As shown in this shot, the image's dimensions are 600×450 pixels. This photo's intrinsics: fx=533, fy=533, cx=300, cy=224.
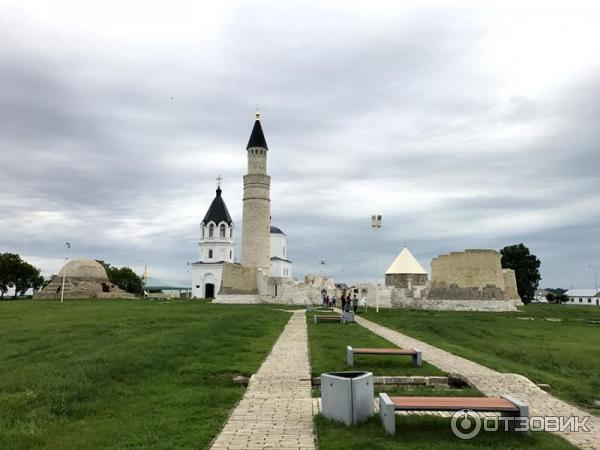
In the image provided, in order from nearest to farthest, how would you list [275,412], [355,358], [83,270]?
[275,412] → [355,358] → [83,270]

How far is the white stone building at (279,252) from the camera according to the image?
3150 inches

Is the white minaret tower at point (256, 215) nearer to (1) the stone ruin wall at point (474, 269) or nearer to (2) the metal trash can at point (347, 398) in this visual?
(1) the stone ruin wall at point (474, 269)

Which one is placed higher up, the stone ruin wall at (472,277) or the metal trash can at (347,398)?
the stone ruin wall at (472,277)

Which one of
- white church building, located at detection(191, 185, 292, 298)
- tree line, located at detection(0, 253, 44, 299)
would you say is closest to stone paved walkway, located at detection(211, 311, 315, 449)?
white church building, located at detection(191, 185, 292, 298)

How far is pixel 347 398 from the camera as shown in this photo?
22.7 ft

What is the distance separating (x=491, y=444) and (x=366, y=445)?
1.50 meters

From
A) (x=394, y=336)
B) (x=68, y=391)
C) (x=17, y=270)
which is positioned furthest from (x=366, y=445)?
(x=17, y=270)

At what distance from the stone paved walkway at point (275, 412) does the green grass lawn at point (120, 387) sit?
26 cm

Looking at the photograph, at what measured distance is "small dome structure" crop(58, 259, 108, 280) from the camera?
194 feet

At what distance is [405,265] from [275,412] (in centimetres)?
4397

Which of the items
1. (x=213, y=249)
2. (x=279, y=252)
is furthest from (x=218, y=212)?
(x=279, y=252)

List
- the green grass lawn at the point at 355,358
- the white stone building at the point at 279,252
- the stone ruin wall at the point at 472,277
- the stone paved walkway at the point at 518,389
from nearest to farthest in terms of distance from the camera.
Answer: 1. the stone paved walkway at the point at 518,389
2. the green grass lawn at the point at 355,358
3. the stone ruin wall at the point at 472,277
4. the white stone building at the point at 279,252

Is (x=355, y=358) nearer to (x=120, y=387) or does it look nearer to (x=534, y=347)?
(x=120, y=387)

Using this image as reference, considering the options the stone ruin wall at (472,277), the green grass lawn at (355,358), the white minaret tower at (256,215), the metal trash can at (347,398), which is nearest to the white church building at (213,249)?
the white minaret tower at (256,215)
